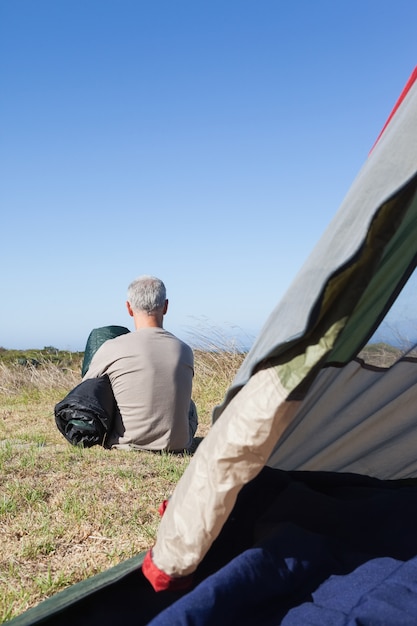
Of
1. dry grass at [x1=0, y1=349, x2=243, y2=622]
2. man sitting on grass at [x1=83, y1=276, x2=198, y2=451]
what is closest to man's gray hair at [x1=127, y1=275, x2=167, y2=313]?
man sitting on grass at [x1=83, y1=276, x2=198, y2=451]

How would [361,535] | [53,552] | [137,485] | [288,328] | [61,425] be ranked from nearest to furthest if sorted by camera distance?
1. [288,328]
2. [361,535]
3. [53,552]
4. [137,485]
5. [61,425]

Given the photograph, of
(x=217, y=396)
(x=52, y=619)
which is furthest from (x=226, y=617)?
(x=217, y=396)

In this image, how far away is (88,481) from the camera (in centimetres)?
332

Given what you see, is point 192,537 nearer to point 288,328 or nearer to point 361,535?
point 288,328

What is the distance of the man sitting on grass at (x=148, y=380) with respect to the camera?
13.6 ft

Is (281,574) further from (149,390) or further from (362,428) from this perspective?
(149,390)

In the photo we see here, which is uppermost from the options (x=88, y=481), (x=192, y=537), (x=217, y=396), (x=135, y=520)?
(x=192, y=537)

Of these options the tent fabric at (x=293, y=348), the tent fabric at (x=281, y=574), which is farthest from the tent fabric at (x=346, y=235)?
the tent fabric at (x=281, y=574)

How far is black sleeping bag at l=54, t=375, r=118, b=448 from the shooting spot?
13.4ft

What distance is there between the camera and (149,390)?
13.6 feet

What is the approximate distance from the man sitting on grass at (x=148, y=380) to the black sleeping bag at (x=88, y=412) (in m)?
0.07

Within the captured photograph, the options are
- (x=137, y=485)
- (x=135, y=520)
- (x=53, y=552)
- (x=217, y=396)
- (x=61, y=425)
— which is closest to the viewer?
(x=53, y=552)

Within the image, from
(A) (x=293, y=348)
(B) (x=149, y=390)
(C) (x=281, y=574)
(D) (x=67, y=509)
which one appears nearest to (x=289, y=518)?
(C) (x=281, y=574)

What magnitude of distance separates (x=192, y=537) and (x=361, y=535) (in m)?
0.83
